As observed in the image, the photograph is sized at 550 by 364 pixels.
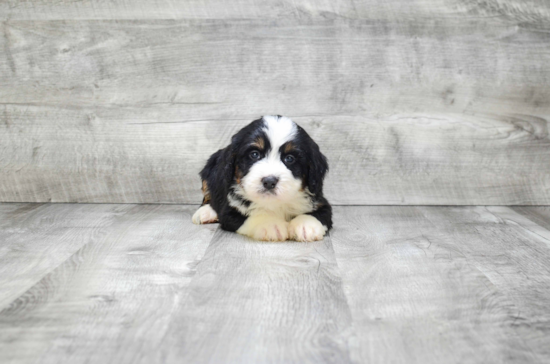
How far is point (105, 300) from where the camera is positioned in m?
1.96

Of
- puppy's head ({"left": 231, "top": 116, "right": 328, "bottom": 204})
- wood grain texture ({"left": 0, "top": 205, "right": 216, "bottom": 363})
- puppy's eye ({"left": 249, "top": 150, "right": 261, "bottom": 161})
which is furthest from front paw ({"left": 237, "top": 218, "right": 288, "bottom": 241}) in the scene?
puppy's eye ({"left": 249, "top": 150, "right": 261, "bottom": 161})

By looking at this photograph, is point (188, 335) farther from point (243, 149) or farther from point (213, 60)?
point (213, 60)

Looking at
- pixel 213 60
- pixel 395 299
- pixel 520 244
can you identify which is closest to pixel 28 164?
pixel 213 60

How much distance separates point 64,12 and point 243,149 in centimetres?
196

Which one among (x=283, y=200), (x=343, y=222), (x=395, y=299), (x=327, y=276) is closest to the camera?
(x=395, y=299)

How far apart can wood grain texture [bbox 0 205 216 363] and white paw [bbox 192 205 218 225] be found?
0.82ft

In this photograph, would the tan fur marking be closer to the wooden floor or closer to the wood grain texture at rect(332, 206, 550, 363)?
the wooden floor

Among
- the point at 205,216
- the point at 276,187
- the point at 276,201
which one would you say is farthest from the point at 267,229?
the point at 205,216

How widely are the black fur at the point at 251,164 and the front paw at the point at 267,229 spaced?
10 centimetres

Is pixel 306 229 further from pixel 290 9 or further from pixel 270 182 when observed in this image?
pixel 290 9

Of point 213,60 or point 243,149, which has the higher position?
point 213,60

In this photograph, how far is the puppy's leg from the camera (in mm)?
2826

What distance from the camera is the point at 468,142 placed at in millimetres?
3980

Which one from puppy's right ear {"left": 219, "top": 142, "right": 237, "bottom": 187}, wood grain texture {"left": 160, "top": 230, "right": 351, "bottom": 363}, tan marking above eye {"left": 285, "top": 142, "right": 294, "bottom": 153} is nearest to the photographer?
wood grain texture {"left": 160, "top": 230, "right": 351, "bottom": 363}
